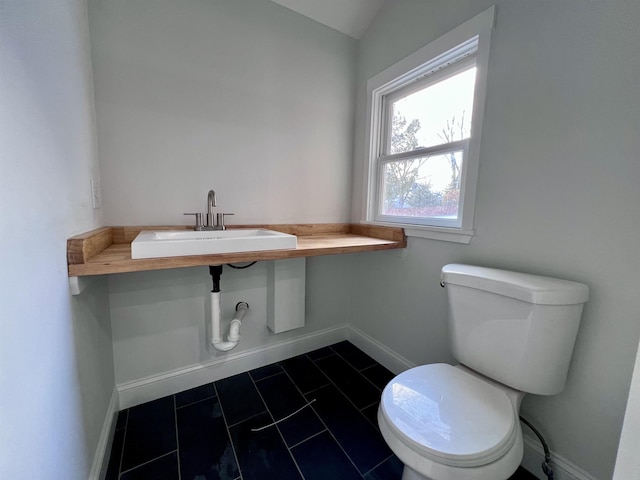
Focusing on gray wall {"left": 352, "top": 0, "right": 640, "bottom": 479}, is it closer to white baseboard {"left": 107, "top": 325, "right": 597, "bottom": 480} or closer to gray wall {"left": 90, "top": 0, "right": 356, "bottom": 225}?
white baseboard {"left": 107, "top": 325, "right": 597, "bottom": 480}

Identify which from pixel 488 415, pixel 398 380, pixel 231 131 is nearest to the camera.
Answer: pixel 488 415

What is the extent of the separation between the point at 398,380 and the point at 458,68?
5.04ft

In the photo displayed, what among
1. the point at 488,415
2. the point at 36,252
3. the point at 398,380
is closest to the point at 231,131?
the point at 36,252

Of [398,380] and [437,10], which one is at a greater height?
[437,10]

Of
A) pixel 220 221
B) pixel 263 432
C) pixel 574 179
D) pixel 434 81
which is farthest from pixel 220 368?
pixel 434 81

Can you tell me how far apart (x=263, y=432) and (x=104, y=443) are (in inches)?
26.0

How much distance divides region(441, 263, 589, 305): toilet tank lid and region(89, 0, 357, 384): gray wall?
3.51ft

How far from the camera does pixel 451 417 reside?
2.76 ft

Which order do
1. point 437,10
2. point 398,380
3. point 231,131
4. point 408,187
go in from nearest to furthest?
1. point 398,380
2. point 437,10
3. point 231,131
4. point 408,187

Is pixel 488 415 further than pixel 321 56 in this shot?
No

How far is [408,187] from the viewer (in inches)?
66.1

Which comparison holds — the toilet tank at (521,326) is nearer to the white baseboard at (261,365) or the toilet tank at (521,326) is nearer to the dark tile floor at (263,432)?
the white baseboard at (261,365)

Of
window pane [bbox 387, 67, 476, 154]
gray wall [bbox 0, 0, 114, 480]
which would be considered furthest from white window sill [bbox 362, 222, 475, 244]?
gray wall [bbox 0, 0, 114, 480]

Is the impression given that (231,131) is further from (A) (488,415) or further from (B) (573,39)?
(A) (488,415)
